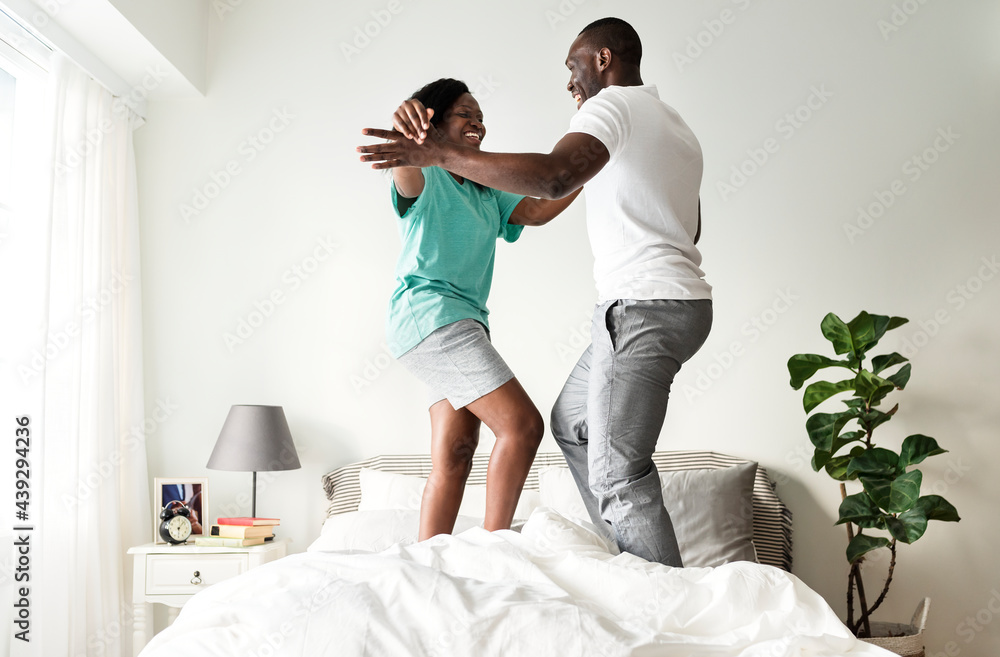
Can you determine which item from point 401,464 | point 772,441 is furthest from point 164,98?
point 772,441

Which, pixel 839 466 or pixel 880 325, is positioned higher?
pixel 880 325

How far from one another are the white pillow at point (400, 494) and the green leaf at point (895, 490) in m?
1.06

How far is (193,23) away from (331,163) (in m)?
0.79

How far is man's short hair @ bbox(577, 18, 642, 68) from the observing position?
1746mm

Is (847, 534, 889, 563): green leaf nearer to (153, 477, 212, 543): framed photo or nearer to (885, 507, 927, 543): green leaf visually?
(885, 507, 927, 543): green leaf

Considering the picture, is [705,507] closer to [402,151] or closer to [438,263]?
[438,263]

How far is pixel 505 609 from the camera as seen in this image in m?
1.02

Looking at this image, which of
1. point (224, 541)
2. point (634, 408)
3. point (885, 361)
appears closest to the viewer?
point (634, 408)

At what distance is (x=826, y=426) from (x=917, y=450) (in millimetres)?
291

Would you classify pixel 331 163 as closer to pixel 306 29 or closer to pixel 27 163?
pixel 306 29

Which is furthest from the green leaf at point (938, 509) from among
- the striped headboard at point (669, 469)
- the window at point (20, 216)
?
the window at point (20, 216)

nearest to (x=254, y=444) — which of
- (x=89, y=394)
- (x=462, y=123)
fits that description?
(x=89, y=394)

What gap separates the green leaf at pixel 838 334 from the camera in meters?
2.54

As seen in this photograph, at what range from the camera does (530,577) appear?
1.20 meters
